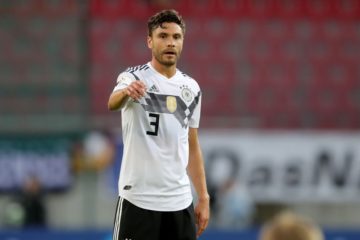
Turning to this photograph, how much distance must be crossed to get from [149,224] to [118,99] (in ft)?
2.04

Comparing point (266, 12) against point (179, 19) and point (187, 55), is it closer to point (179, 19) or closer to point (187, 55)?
point (187, 55)

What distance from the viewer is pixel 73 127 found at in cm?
989

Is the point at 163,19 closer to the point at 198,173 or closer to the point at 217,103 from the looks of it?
the point at 198,173

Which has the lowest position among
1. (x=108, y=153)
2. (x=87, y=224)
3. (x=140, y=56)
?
(x=87, y=224)

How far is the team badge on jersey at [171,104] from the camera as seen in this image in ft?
14.4

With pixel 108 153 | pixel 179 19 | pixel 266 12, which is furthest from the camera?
pixel 266 12

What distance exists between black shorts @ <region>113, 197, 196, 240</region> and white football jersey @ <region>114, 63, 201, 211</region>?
1.3 inches

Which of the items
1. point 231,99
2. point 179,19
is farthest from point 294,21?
point 179,19

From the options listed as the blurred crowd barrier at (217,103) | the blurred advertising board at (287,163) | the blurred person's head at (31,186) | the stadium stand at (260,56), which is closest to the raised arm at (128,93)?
the blurred crowd barrier at (217,103)

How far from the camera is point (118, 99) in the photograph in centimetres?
418

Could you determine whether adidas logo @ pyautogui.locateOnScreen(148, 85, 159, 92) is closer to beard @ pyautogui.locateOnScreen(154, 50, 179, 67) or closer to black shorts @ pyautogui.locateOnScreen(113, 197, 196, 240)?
beard @ pyautogui.locateOnScreen(154, 50, 179, 67)

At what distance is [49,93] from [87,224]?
141 centimetres

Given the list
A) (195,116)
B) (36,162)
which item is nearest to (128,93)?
(195,116)

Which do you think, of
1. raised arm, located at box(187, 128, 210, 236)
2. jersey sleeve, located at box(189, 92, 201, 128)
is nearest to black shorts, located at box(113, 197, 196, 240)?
raised arm, located at box(187, 128, 210, 236)
